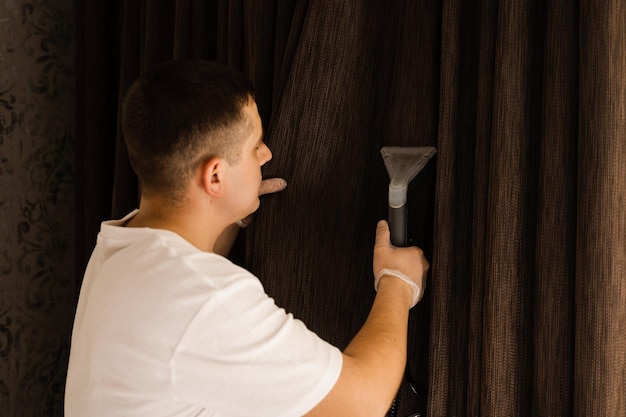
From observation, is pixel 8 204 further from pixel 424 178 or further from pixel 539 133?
pixel 539 133

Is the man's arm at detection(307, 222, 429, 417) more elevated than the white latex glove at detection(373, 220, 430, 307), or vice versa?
the white latex glove at detection(373, 220, 430, 307)

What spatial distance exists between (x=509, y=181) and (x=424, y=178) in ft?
0.58

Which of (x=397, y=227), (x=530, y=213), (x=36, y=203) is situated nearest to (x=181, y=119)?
(x=397, y=227)

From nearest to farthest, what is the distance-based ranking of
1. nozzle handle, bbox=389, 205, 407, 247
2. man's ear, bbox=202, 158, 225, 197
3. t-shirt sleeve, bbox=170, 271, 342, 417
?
1. t-shirt sleeve, bbox=170, 271, 342, 417
2. man's ear, bbox=202, 158, 225, 197
3. nozzle handle, bbox=389, 205, 407, 247

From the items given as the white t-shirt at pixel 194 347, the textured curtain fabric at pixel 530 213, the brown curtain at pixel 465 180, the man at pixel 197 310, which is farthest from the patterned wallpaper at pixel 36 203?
the textured curtain fabric at pixel 530 213

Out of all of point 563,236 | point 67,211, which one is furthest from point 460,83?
point 67,211

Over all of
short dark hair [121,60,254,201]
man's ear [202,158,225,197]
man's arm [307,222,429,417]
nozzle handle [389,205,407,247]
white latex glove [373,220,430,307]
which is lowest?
man's arm [307,222,429,417]

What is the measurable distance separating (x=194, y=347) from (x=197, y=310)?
49mm

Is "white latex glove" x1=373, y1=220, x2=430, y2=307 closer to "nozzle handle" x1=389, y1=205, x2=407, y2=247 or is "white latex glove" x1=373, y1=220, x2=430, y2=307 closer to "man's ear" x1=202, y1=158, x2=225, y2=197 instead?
"nozzle handle" x1=389, y1=205, x2=407, y2=247

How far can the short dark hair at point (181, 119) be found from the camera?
1019 mm

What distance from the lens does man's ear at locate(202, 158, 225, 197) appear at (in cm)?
104

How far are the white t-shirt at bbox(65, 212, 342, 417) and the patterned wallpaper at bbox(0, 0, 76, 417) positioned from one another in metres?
0.88

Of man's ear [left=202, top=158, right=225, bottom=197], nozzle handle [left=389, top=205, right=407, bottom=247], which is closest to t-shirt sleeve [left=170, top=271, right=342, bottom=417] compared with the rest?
man's ear [left=202, top=158, right=225, bottom=197]

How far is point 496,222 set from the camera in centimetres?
104
